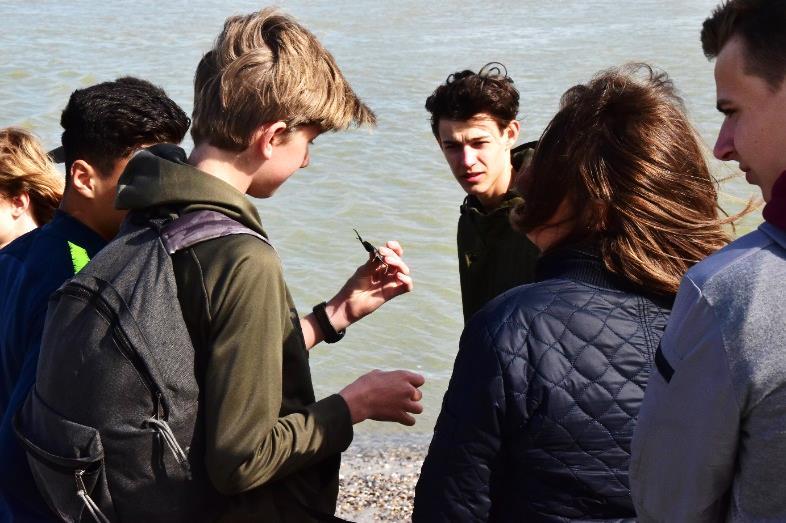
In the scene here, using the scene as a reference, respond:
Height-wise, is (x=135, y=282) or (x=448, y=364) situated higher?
(x=135, y=282)

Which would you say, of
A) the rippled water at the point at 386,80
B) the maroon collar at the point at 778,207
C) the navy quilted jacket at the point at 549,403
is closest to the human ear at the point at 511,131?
the navy quilted jacket at the point at 549,403

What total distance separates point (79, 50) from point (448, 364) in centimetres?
1235

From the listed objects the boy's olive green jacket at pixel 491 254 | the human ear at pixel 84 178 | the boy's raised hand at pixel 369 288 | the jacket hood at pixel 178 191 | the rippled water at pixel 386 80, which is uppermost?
the jacket hood at pixel 178 191

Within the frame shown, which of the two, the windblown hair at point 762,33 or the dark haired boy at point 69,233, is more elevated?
the windblown hair at point 762,33

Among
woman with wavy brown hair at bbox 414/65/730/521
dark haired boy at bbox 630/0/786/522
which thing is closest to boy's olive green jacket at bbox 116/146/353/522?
woman with wavy brown hair at bbox 414/65/730/521

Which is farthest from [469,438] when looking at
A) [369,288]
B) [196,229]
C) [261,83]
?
[369,288]

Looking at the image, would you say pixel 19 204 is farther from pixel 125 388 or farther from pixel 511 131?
pixel 511 131

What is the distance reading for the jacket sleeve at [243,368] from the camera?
254cm

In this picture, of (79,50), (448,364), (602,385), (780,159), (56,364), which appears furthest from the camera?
(79,50)

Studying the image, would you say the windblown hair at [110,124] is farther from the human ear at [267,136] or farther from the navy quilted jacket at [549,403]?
the navy quilted jacket at [549,403]

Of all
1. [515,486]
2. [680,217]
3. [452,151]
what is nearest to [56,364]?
[515,486]

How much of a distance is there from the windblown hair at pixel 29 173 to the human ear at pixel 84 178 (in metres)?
0.76

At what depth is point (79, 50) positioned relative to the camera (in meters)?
19.0

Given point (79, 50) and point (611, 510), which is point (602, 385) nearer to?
point (611, 510)
